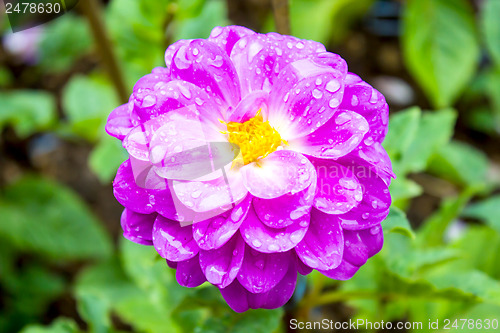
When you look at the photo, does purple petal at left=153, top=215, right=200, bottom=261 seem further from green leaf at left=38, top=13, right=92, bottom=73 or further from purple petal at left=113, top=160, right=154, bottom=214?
green leaf at left=38, top=13, right=92, bottom=73

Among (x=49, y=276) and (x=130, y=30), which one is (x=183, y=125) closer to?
(x=130, y=30)

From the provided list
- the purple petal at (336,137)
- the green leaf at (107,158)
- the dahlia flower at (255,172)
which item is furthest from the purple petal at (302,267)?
the green leaf at (107,158)

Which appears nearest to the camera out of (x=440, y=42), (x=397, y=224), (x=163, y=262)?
(x=397, y=224)

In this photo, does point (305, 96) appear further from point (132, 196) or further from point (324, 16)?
point (324, 16)

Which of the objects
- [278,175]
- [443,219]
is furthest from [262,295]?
[443,219]

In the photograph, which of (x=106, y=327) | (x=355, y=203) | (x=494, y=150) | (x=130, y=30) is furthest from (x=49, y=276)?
(x=494, y=150)

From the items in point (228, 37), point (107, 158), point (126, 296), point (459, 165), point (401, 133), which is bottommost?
point (126, 296)
